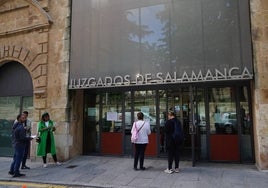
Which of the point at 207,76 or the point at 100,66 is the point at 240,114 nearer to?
the point at 207,76

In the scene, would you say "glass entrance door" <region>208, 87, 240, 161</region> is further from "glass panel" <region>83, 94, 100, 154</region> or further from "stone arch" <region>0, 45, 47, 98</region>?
"stone arch" <region>0, 45, 47, 98</region>

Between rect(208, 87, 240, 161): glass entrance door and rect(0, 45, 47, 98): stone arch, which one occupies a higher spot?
rect(0, 45, 47, 98): stone arch

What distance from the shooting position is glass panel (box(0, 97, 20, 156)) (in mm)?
10695

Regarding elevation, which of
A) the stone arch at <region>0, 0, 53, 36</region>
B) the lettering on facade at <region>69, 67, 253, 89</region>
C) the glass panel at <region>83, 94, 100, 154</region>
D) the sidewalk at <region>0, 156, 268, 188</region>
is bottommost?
the sidewalk at <region>0, 156, 268, 188</region>

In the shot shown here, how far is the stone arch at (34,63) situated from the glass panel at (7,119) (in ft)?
5.01

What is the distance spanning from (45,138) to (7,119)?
3341mm

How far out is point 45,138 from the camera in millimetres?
8602

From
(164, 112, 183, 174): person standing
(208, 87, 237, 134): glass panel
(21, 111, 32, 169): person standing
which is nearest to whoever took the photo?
(164, 112, 183, 174): person standing

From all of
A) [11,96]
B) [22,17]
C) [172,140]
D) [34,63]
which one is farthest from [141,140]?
[22,17]

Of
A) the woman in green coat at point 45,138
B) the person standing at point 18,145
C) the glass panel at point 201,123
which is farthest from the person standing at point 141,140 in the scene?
the person standing at point 18,145

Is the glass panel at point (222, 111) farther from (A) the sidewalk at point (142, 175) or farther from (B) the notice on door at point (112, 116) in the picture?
(B) the notice on door at point (112, 116)

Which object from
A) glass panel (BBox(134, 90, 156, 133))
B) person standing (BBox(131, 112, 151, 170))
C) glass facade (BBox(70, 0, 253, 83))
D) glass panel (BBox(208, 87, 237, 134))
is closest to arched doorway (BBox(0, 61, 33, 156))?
glass facade (BBox(70, 0, 253, 83))

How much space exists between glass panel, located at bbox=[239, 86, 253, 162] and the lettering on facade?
1.34 metres

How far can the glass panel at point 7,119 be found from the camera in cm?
1070
